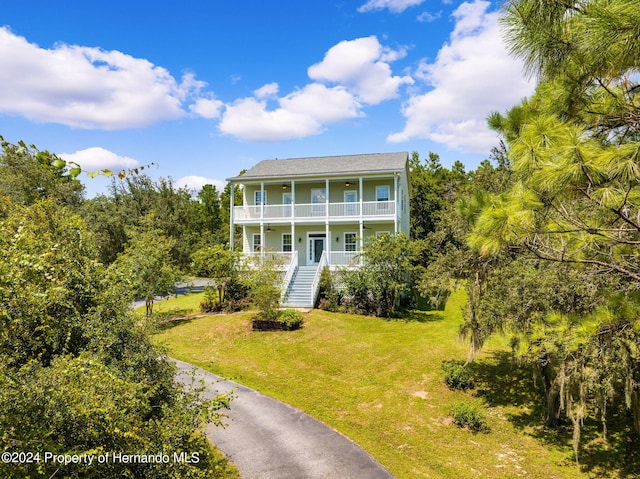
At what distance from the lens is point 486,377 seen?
508 inches

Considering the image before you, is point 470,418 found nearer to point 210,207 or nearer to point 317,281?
point 317,281

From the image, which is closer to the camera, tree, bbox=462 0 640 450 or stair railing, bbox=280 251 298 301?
tree, bbox=462 0 640 450

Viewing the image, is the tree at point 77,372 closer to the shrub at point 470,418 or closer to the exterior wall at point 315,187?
the shrub at point 470,418

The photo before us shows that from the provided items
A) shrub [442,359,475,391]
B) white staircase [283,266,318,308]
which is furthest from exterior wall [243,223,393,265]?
shrub [442,359,475,391]

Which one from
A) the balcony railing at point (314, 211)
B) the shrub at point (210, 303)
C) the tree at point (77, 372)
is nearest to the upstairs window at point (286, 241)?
the balcony railing at point (314, 211)

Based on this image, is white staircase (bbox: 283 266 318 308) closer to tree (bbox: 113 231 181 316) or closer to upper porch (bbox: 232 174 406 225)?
upper porch (bbox: 232 174 406 225)

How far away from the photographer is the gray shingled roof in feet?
78.6

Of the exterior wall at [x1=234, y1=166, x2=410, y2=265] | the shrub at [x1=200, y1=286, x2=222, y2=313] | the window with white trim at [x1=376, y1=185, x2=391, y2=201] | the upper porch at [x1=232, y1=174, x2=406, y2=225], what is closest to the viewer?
the shrub at [x1=200, y1=286, x2=222, y2=313]

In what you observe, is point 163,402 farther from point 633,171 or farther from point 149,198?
point 149,198

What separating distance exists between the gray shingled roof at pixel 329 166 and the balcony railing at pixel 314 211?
1979 millimetres

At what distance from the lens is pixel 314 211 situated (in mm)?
24484

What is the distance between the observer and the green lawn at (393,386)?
891cm

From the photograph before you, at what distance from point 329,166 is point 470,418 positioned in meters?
19.0

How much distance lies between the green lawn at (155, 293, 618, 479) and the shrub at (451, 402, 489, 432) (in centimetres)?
21
